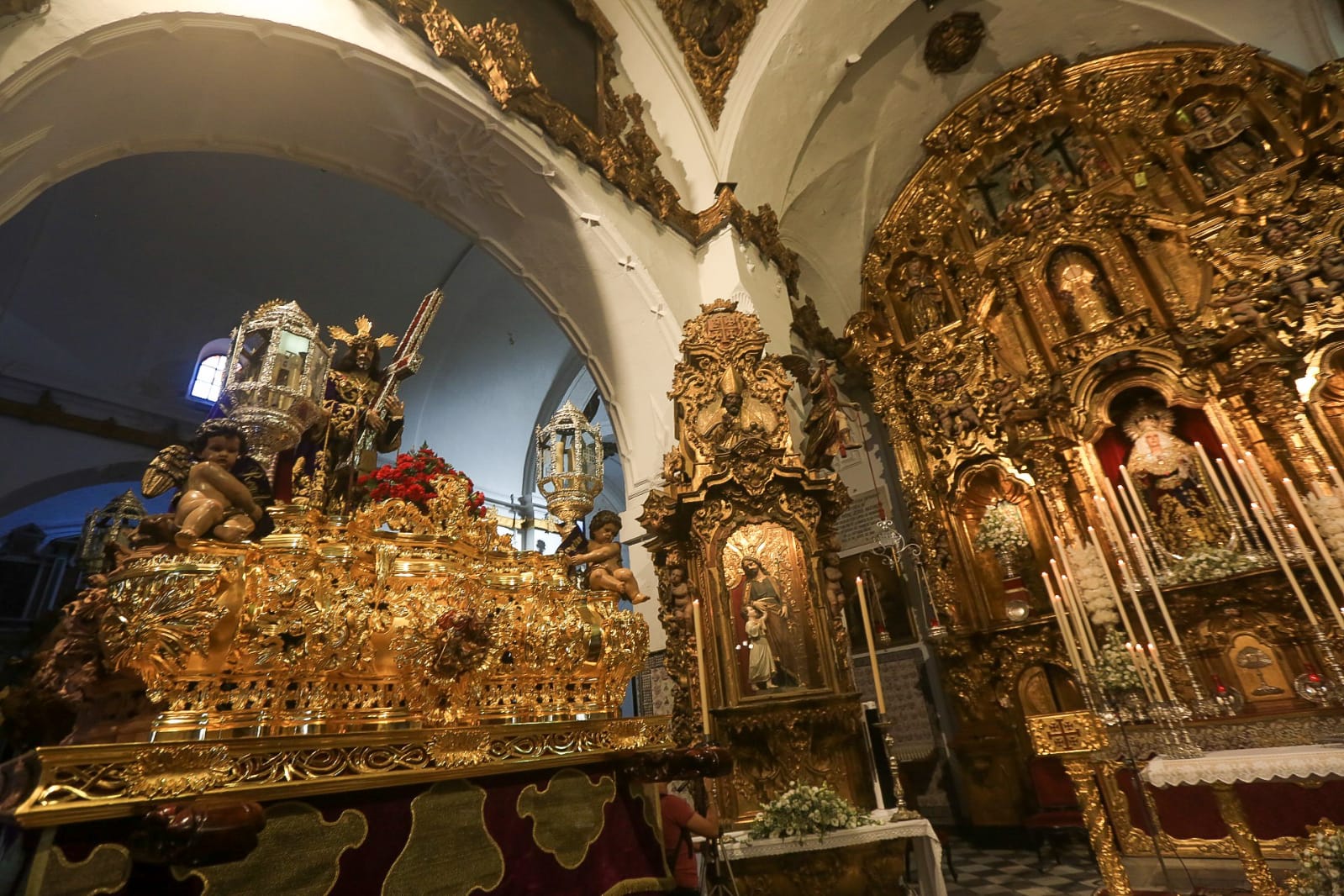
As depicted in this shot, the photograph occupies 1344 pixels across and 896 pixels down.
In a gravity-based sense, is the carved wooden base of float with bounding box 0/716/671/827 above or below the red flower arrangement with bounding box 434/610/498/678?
below

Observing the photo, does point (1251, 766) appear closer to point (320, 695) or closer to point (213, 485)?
point (320, 695)

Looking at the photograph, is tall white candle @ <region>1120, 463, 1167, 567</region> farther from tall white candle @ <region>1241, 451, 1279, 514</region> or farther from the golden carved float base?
the golden carved float base

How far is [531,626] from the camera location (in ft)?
7.47

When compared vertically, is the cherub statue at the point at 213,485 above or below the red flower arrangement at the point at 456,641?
above

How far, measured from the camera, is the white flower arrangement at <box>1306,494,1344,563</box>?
518 cm

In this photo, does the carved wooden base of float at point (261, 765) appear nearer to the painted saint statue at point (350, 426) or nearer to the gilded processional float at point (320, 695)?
the gilded processional float at point (320, 695)

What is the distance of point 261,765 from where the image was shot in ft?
5.06

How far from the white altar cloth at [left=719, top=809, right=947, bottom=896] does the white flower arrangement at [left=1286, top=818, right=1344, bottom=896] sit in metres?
1.46

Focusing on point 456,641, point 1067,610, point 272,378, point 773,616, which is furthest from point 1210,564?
point 272,378

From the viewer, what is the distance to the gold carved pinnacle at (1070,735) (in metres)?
3.61

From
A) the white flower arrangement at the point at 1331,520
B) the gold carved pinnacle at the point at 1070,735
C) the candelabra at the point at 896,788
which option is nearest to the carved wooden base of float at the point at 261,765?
the candelabra at the point at 896,788

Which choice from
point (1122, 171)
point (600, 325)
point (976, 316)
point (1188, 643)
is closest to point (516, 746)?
point (600, 325)

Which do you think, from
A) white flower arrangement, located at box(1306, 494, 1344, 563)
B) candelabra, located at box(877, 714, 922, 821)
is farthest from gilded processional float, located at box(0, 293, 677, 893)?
white flower arrangement, located at box(1306, 494, 1344, 563)

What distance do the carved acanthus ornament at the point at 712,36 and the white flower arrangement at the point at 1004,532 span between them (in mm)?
5468
